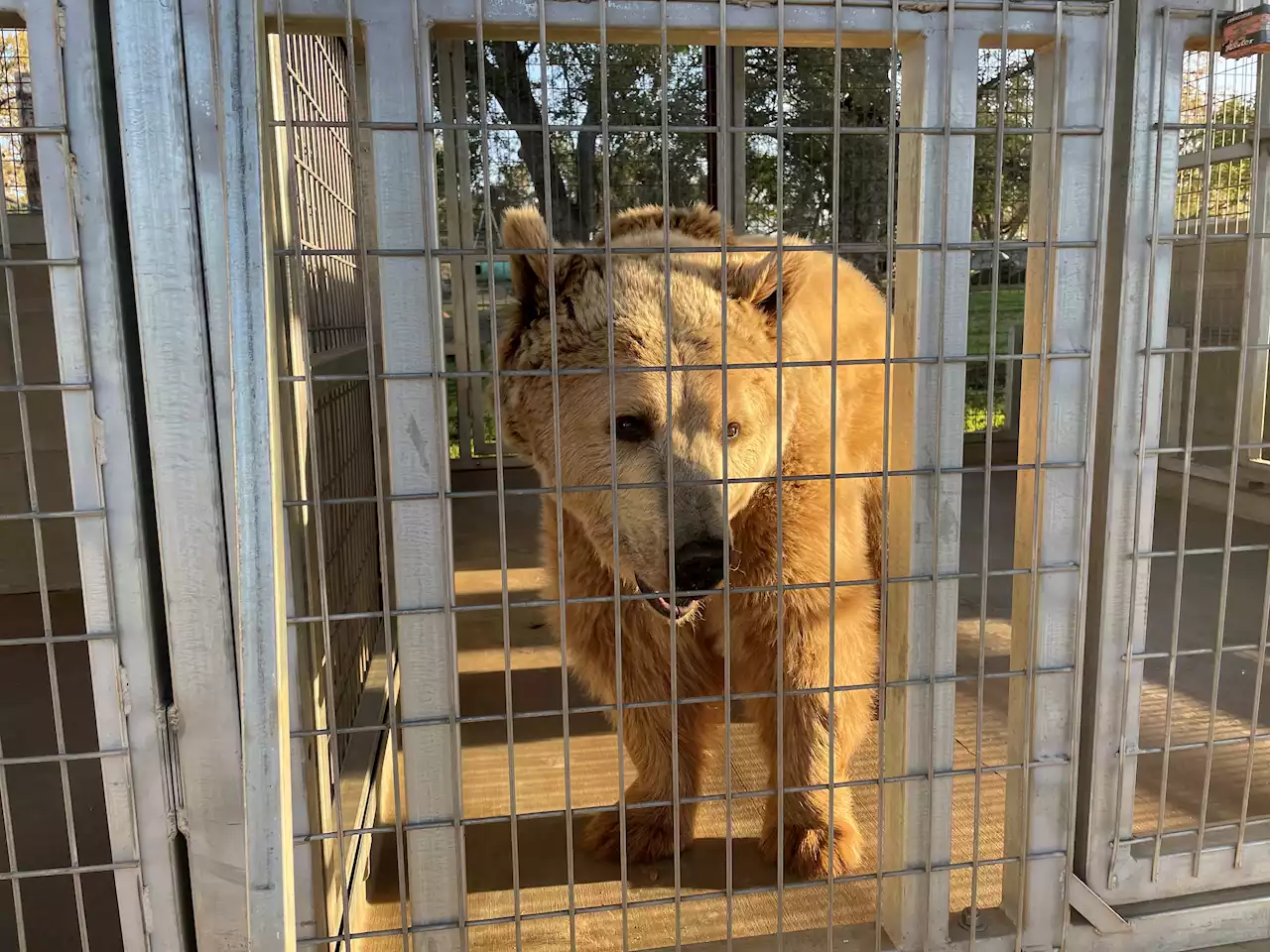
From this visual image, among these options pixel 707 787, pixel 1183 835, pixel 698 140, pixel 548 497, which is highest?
pixel 698 140

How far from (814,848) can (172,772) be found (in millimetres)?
1523

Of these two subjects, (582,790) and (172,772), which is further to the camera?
(582,790)

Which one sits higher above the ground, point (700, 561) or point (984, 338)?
point (984, 338)

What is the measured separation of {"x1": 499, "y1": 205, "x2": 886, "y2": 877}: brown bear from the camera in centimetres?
197

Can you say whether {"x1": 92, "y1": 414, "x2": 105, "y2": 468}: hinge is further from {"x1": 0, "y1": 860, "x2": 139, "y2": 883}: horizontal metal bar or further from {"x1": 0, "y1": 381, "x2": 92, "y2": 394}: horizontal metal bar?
{"x1": 0, "y1": 860, "x2": 139, "y2": 883}: horizontal metal bar

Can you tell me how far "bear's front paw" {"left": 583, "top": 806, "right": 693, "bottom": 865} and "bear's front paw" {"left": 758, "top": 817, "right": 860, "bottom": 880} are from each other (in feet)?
A: 0.72

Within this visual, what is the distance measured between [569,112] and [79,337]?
5782mm

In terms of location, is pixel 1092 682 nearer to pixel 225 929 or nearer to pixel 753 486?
pixel 753 486

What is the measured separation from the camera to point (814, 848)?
230 cm

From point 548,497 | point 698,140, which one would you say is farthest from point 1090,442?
point 698,140

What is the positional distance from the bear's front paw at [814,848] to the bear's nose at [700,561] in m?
0.89

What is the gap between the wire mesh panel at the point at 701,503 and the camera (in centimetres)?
149

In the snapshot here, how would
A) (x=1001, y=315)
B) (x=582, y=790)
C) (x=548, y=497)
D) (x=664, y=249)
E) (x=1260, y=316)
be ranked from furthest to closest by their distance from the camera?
(x=1001, y=315) → (x=1260, y=316) → (x=582, y=790) → (x=548, y=497) → (x=664, y=249)

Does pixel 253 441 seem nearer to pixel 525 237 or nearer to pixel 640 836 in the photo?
pixel 525 237
